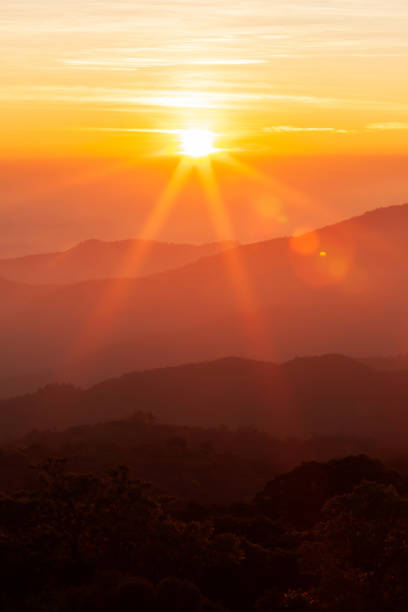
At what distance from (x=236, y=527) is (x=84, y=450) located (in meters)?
53.3

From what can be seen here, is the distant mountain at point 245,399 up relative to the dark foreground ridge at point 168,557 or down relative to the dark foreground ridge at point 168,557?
up

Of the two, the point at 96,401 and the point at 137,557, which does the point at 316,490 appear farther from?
the point at 96,401

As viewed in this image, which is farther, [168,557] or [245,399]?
[245,399]

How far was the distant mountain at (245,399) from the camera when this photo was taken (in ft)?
536

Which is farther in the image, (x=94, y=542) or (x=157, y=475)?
(x=157, y=475)

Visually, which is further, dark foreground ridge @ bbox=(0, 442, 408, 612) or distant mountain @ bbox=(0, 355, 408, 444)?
distant mountain @ bbox=(0, 355, 408, 444)

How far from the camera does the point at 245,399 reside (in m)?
180

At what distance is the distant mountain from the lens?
16338cm

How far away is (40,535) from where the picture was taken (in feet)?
155

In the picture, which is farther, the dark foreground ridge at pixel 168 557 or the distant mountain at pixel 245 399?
the distant mountain at pixel 245 399

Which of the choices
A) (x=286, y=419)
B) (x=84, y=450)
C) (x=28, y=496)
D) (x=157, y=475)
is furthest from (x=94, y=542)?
(x=286, y=419)

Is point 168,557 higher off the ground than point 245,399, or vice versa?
point 245,399

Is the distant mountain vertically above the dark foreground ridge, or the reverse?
the distant mountain

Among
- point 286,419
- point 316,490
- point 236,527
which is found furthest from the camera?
point 286,419
